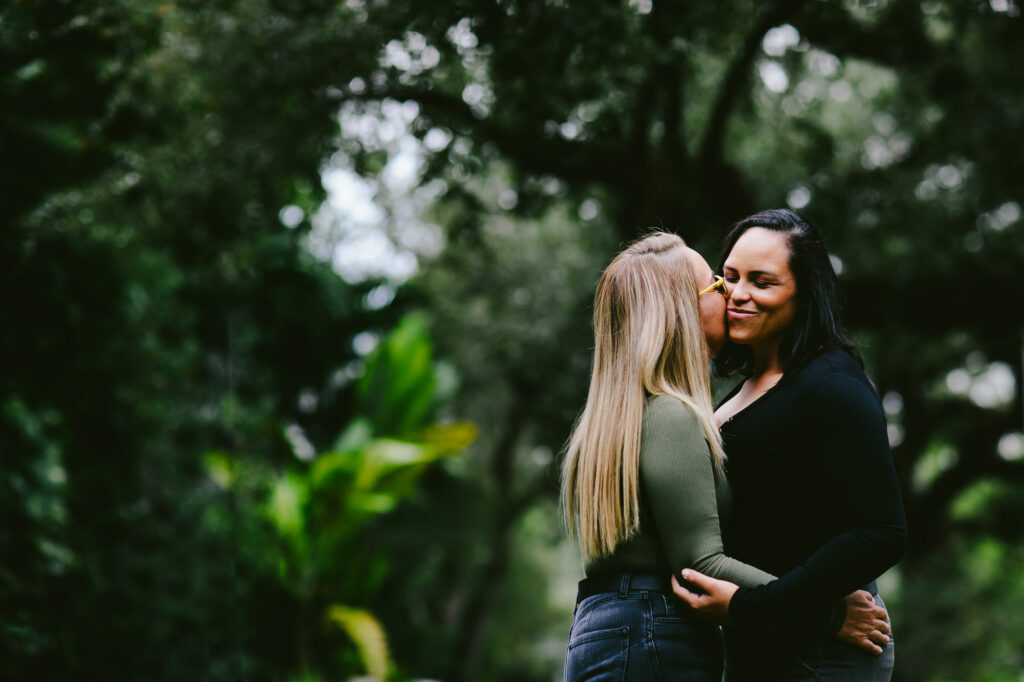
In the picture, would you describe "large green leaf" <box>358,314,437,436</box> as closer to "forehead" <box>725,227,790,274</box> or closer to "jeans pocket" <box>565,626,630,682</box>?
"forehead" <box>725,227,790,274</box>

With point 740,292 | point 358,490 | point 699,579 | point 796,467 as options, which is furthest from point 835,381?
point 358,490

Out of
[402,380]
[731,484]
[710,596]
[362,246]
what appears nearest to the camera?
[710,596]

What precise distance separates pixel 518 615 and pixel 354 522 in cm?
1221

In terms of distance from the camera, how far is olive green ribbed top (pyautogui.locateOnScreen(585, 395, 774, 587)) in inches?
79.0

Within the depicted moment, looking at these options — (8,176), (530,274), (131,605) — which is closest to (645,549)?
(8,176)

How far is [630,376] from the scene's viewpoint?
2154 mm

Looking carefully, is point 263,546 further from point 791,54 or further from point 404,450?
point 791,54

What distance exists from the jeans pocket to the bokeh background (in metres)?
2.10

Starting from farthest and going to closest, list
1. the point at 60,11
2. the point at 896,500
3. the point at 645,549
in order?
the point at 60,11
the point at 645,549
the point at 896,500

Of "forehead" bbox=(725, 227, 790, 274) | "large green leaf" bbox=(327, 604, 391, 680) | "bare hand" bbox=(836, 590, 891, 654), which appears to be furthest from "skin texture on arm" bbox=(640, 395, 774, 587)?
"large green leaf" bbox=(327, 604, 391, 680)

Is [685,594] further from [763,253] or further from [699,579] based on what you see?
[763,253]

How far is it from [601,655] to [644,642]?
108 millimetres

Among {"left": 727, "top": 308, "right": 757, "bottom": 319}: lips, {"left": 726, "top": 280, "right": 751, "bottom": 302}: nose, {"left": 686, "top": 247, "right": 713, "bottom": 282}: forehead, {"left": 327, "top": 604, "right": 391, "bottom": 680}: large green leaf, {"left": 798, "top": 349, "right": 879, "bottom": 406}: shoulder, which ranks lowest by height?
{"left": 327, "top": 604, "right": 391, "bottom": 680}: large green leaf

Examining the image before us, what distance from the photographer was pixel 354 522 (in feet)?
35.3
